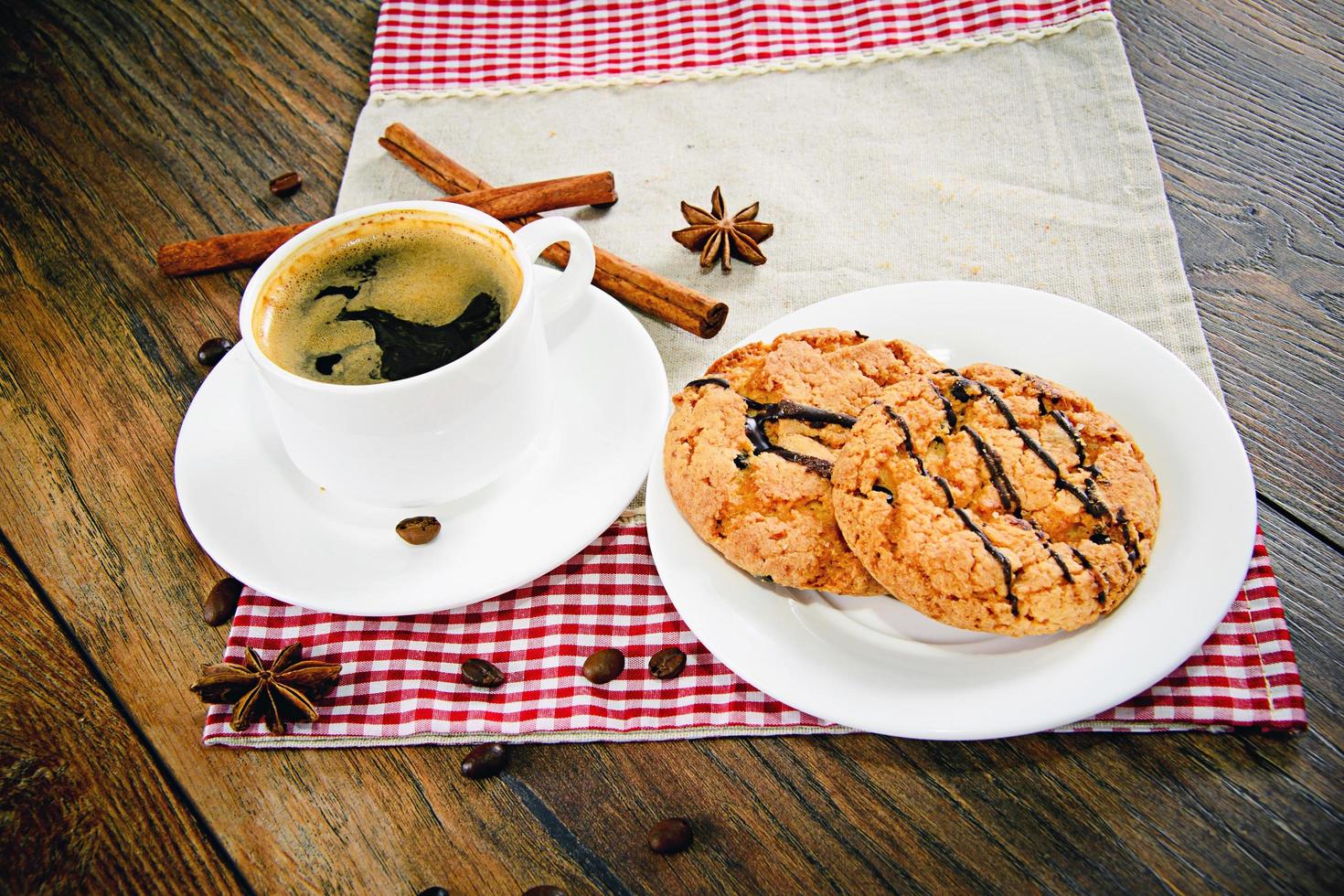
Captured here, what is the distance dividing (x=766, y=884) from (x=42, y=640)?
140 centimetres

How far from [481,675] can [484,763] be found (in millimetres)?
153

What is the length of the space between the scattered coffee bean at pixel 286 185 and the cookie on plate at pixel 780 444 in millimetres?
1407

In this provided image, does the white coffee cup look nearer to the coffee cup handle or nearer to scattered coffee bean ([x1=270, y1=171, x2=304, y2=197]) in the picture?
the coffee cup handle

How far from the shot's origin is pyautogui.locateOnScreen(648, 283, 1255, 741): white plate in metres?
1.42

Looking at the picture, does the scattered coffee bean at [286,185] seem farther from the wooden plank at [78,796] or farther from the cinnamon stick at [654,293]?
the wooden plank at [78,796]

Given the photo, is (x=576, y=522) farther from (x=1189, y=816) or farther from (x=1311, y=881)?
(x=1311, y=881)

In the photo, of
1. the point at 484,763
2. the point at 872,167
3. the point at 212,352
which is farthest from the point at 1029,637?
the point at 212,352

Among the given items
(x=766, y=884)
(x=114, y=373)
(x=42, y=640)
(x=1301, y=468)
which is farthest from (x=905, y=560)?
(x=114, y=373)

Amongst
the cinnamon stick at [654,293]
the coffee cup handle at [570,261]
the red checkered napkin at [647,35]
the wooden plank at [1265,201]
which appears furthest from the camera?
the red checkered napkin at [647,35]

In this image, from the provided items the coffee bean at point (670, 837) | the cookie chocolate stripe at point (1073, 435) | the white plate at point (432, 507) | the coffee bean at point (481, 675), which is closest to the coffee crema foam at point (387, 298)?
the white plate at point (432, 507)

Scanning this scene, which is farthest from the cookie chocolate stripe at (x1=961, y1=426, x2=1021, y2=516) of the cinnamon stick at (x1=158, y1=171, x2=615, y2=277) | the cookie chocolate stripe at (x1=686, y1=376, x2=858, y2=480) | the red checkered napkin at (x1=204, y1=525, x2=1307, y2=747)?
the cinnamon stick at (x1=158, y1=171, x2=615, y2=277)

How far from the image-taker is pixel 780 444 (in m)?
1.64

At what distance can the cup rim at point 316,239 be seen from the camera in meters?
1.49

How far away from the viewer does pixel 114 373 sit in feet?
7.33
